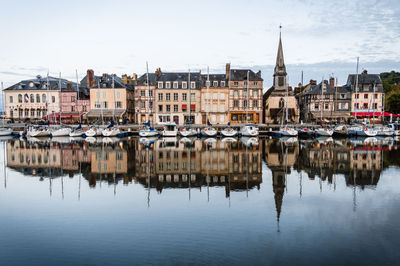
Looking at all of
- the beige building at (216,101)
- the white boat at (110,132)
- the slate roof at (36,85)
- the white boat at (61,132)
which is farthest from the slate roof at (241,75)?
the slate roof at (36,85)

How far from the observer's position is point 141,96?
182ft

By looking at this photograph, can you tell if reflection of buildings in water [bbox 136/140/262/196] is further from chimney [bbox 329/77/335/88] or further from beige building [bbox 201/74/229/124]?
chimney [bbox 329/77/335/88]

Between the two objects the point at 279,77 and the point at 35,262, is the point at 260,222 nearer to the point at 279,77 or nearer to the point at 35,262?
the point at 35,262

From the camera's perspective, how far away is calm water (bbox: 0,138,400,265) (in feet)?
26.2

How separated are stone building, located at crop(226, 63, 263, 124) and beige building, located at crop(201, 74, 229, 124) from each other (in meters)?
0.86

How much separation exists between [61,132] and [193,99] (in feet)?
71.7

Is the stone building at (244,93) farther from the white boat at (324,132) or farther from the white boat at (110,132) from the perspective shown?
the white boat at (110,132)

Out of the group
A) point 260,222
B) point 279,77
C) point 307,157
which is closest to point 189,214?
point 260,222

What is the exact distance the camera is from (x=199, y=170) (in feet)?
61.9

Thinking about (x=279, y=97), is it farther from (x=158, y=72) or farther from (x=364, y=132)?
(x=158, y=72)

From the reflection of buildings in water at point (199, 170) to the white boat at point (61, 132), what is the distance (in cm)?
2525

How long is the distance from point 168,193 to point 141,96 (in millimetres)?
43523

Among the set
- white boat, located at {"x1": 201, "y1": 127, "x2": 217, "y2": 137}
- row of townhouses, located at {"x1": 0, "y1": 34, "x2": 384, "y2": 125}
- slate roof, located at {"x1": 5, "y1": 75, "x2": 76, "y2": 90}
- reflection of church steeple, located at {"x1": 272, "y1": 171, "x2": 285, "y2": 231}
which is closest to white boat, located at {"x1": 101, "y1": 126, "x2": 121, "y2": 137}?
row of townhouses, located at {"x1": 0, "y1": 34, "x2": 384, "y2": 125}

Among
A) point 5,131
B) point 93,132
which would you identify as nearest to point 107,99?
point 93,132
